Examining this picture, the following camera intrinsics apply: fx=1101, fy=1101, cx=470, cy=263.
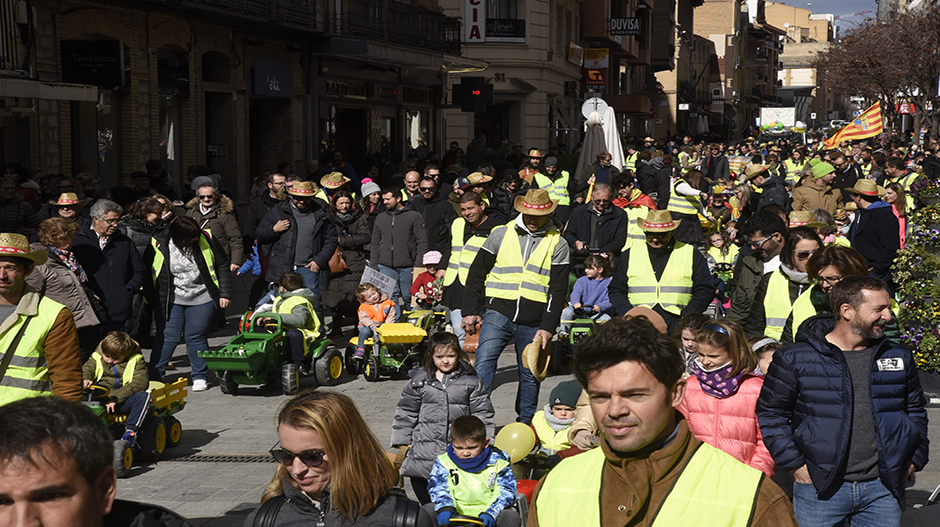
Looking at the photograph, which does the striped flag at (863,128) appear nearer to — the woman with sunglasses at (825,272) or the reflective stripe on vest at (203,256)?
the reflective stripe on vest at (203,256)

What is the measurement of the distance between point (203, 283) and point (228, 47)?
458 inches

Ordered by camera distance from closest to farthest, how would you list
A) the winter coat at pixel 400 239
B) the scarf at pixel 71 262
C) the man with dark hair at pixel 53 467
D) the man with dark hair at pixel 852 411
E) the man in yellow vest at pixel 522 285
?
the man with dark hair at pixel 53 467, the man with dark hair at pixel 852 411, the man in yellow vest at pixel 522 285, the scarf at pixel 71 262, the winter coat at pixel 400 239

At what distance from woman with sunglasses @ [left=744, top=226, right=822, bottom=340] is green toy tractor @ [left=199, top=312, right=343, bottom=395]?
4.48 m

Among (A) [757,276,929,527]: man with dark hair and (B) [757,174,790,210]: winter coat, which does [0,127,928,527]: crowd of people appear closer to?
(A) [757,276,929,527]: man with dark hair

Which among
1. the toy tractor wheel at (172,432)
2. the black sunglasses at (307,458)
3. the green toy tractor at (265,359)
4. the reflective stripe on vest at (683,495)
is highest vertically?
the reflective stripe on vest at (683,495)

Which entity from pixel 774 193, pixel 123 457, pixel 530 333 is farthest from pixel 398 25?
pixel 123 457

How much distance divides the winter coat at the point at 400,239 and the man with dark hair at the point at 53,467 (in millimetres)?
9621

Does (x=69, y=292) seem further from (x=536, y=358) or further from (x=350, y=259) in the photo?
(x=350, y=259)

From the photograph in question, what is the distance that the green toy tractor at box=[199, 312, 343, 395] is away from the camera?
9625 mm

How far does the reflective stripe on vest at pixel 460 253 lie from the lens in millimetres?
9875

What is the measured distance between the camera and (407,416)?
21.4 ft

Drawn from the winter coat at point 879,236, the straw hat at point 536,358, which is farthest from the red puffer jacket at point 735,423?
the winter coat at point 879,236

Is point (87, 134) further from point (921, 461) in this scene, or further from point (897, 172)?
point (921, 461)

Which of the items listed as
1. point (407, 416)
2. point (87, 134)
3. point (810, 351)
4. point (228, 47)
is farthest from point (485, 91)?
point (810, 351)
